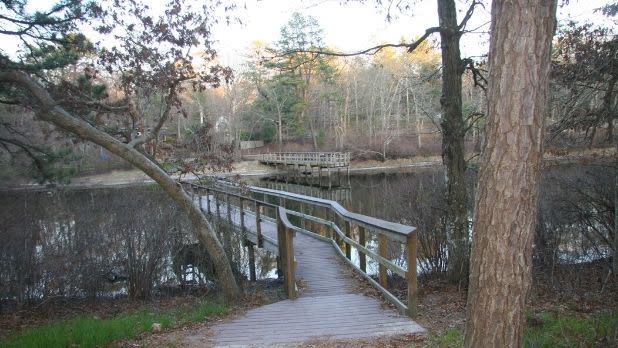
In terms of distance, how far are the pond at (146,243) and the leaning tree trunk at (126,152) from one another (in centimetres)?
194

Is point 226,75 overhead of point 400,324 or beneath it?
overhead

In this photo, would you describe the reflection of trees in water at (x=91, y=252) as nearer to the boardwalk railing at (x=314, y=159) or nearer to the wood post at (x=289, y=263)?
the wood post at (x=289, y=263)

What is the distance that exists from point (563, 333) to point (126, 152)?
5.59 m

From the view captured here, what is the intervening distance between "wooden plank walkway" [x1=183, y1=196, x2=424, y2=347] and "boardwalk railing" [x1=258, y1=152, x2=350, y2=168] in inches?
1157

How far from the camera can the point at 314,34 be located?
112 feet

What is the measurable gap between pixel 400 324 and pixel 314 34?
3153 cm

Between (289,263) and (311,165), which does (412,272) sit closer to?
(289,263)

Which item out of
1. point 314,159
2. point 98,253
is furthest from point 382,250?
point 314,159

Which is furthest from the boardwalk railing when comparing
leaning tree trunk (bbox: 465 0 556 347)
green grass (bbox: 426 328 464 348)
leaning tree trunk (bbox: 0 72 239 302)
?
leaning tree trunk (bbox: 465 0 556 347)

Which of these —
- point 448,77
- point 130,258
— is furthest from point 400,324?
point 130,258

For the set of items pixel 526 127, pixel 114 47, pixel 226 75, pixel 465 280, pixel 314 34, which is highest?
pixel 314 34

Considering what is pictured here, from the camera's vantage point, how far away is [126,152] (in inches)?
257

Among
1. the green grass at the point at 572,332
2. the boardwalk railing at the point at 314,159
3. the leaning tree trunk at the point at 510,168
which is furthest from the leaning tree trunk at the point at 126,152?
the boardwalk railing at the point at 314,159

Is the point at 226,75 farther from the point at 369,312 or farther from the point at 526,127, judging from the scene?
the point at 526,127
